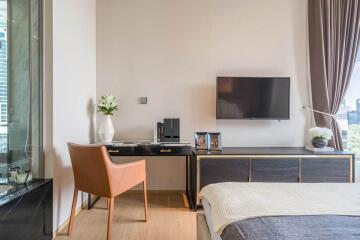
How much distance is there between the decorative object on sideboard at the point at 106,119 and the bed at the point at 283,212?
74.2 inches

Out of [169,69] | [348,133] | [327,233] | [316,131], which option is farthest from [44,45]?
[348,133]

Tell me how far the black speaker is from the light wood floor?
78 cm

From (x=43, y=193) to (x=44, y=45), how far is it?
4.25 feet

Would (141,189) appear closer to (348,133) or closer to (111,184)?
(111,184)

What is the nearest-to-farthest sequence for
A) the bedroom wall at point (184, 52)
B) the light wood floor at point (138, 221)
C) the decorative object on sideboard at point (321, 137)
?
the light wood floor at point (138, 221) → the decorative object on sideboard at point (321, 137) → the bedroom wall at point (184, 52)

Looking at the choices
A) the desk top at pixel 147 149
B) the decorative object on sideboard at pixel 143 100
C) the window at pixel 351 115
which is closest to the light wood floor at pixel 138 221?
the desk top at pixel 147 149

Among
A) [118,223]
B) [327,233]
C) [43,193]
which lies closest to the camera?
[327,233]

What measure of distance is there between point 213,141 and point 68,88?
1779 mm

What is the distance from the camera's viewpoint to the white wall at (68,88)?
2566mm

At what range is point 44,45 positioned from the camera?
2488 mm

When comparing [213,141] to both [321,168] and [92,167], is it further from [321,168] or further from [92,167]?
[92,167]

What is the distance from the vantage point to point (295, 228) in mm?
1219

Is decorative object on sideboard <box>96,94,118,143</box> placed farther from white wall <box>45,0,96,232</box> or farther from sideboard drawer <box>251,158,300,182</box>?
sideboard drawer <box>251,158,300,182</box>

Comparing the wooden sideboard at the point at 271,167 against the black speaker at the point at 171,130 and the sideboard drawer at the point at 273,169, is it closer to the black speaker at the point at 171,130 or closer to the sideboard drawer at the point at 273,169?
the sideboard drawer at the point at 273,169
